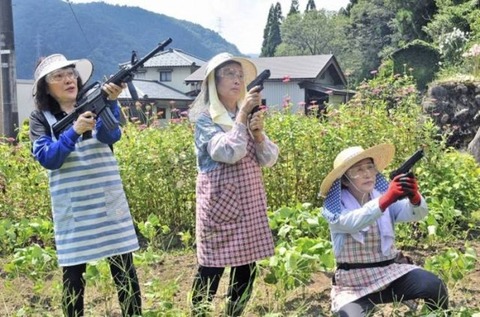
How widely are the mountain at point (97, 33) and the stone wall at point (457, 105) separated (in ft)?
242

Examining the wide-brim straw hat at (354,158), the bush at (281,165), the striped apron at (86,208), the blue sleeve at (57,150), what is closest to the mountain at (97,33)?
the bush at (281,165)

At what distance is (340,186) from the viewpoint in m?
2.68

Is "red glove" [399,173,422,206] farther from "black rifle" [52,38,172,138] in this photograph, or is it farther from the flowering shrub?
the flowering shrub

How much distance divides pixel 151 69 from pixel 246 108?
39.2 metres

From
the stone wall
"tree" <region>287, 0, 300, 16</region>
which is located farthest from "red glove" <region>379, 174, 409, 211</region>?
Answer: "tree" <region>287, 0, 300, 16</region>

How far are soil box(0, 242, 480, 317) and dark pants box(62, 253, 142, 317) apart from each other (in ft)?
0.29

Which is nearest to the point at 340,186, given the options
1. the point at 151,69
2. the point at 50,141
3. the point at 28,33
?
the point at 50,141

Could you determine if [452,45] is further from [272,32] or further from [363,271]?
[272,32]

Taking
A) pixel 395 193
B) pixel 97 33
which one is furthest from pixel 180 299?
pixel 97 33

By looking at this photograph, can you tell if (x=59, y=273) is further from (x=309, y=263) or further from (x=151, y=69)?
(x=151, y=69)

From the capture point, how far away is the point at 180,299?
3.43m

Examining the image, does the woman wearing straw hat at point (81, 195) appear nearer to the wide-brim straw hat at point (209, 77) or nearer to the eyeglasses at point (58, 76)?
the eyeglasses at point (58, 76)

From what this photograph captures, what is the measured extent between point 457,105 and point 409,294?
855 centimetres

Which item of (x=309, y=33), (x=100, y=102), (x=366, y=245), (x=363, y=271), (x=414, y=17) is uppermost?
(x=309, y=33)
